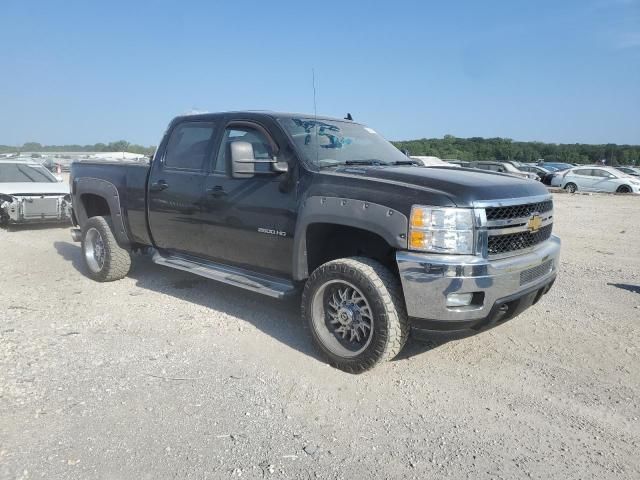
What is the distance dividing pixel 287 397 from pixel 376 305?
0.87m

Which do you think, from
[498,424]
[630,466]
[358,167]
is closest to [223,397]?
[498,424]

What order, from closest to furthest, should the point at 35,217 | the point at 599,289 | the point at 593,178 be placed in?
the point at 599,289 < the point at 35,217 < the point at 593,178

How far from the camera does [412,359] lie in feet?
13.1

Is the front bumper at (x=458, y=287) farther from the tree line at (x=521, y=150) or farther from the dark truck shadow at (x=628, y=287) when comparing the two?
the tree line at (x=521, y=150)

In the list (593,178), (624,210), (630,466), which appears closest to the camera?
(630,466)

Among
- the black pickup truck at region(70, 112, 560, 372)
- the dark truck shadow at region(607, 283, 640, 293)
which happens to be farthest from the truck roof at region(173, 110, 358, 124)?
the dark truck shadow at region(607, 283, 640, 293)

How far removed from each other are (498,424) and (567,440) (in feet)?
1.25

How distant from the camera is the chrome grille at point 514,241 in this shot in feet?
11.3

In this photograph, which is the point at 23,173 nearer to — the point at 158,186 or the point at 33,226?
the point at 33,226

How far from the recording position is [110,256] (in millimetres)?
6039

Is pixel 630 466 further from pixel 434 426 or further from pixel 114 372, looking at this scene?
pixel 114 372

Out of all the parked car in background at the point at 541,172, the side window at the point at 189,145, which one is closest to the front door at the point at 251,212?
the side window at the point at 189,145

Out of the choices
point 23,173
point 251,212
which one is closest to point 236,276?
point 251,212

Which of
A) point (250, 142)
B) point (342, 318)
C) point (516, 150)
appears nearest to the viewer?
point (342, 318)
